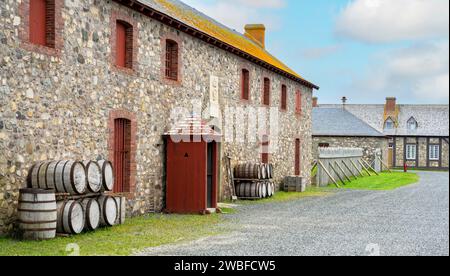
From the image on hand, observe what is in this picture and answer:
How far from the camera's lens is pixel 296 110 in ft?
101

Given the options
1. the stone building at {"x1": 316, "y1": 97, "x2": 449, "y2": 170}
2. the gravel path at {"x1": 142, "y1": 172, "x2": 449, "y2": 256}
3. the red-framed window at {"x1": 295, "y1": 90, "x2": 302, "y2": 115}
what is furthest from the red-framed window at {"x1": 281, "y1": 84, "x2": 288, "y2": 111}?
the stone building at {"x1": 316, "y1": 97, "x2": 449, "y2": 170}

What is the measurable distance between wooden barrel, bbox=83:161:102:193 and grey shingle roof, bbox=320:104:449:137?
161 feet

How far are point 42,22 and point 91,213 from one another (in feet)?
13.2

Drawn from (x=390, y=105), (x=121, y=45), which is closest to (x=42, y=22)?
(x=121, y=45)

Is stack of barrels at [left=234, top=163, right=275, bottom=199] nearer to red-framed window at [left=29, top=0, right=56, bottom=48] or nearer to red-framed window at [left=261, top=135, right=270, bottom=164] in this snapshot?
red-framed window at [left=261, top=135, right=270, bottom=164]

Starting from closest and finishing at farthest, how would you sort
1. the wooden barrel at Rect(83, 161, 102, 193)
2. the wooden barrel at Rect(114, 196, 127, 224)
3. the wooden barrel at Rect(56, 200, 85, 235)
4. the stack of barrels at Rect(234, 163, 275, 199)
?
the wooden barrel at Rect(56, 200, 85, 235) < the wooden barrel at Rect(83, 161, 102, 193) < the wooden barrel at Rect(114, 196, 127, 224) < the stack of barrels at Rect(234, 163, 275, 199)

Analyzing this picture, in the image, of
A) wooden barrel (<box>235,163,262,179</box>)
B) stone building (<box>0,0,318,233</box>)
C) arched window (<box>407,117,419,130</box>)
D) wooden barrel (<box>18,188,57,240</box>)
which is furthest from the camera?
arched window (<box>407,117,419,130</box>)

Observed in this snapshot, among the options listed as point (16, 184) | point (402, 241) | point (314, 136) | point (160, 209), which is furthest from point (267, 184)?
point (314, 136)

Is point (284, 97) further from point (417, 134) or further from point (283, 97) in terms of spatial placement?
point (417, 134)

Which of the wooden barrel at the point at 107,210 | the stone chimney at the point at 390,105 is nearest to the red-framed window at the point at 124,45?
the wooden barrel at the point at 107,210

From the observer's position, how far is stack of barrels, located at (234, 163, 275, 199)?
22031 millimetres

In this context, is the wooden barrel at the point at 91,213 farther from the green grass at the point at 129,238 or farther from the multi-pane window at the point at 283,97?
the multi-pane window at the point at 283,97
